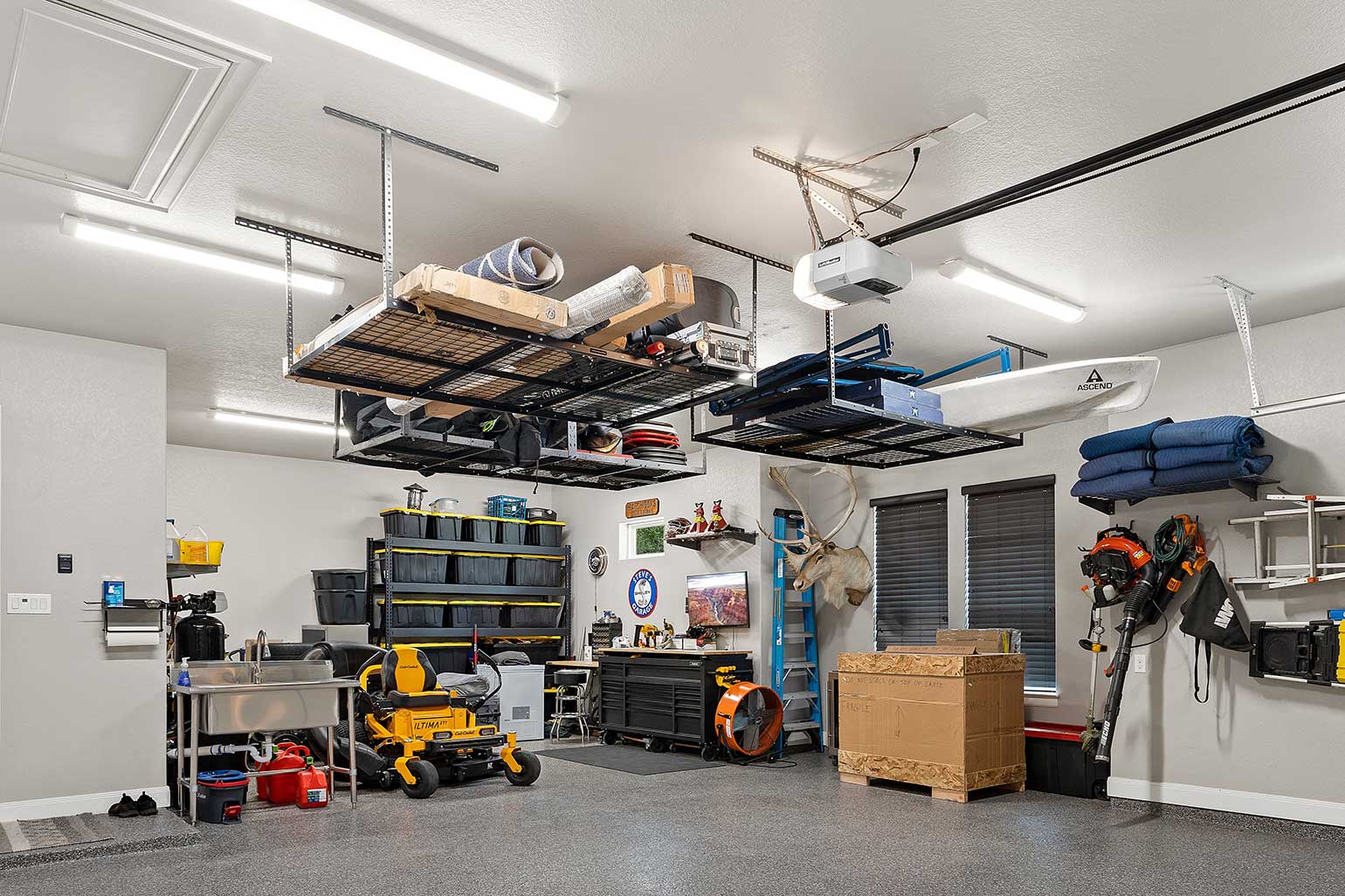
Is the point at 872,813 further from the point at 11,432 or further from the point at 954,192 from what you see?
the point at 11,432

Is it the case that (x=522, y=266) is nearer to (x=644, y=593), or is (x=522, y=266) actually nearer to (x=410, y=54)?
(x=410, y=54)

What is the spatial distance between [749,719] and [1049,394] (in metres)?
4.37

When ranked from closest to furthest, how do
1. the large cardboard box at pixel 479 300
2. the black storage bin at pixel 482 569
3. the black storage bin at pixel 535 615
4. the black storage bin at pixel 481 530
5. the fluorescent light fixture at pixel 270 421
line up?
the large cardboard box at pixel 479 300 → the fluorescent light fixture at pixel 270 421 → the black storage bin at pixel 482 569 → the black storage bin at pixel 481 530 → the black storage bin at pixel 535 615

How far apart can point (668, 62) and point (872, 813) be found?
4895 mm

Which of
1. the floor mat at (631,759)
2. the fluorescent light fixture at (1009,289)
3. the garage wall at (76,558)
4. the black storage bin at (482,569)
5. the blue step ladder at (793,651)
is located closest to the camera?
the fluorescent light fixture at (1009,289)

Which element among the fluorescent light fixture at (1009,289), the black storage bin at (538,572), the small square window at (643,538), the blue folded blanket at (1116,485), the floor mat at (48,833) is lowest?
the floor mat at (48,833)

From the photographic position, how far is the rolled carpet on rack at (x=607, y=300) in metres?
4.09

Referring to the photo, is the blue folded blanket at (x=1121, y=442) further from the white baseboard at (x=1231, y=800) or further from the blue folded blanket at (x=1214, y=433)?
the white baseboard at (x=1231, y=800)

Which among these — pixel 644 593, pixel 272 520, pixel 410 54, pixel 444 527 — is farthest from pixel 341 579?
pixel 410 54

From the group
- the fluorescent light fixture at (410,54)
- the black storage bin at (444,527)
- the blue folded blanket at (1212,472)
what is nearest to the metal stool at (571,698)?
the black storage bin at (444,527)

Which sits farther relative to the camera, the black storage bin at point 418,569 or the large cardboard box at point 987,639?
the black storage bin at point 418,569

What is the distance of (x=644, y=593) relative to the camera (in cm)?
1136

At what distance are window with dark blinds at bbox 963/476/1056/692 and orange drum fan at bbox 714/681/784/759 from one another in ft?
6.35

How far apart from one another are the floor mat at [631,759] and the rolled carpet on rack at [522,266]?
5246 mm
